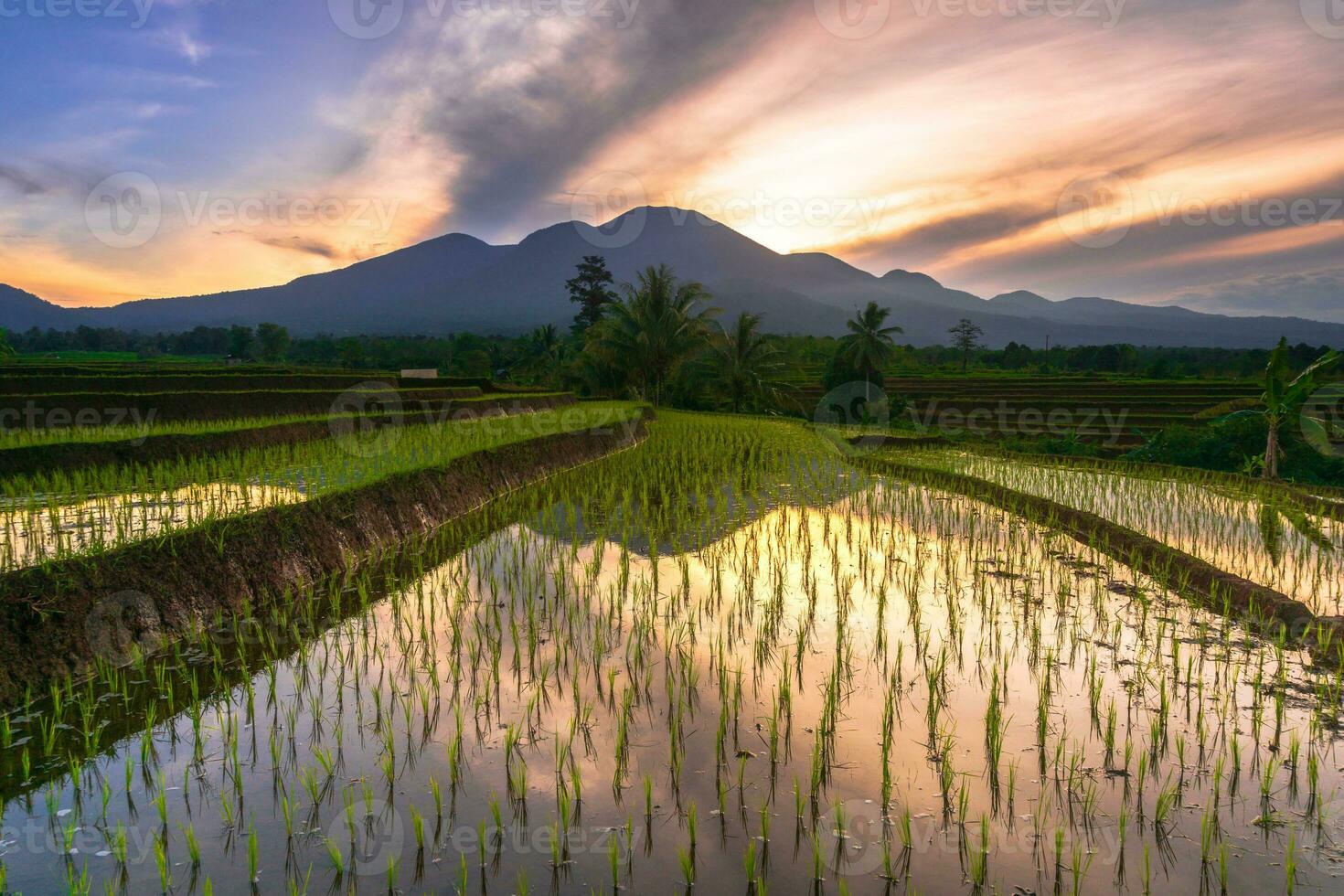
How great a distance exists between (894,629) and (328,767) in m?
2.99

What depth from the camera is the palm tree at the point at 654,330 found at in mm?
26359

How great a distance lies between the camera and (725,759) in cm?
271

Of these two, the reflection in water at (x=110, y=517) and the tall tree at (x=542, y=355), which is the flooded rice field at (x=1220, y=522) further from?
the tall tree at (x=542, y=355)

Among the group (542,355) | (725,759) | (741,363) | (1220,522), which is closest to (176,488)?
(725,759)

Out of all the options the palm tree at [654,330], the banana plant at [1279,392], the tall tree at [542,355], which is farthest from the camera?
the tall tree at [542,355]

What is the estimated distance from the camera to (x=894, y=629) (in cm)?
414

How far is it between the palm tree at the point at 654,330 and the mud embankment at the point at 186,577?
65.2 feet

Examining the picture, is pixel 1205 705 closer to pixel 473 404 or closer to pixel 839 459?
pixel 839 459

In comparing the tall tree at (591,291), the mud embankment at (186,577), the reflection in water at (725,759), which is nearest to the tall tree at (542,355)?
the tall tree at (591,291)

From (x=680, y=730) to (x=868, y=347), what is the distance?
94.2 feet

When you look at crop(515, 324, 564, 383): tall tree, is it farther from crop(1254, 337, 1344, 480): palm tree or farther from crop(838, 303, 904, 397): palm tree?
crop(1254, 337, 1344, 480): palm tree

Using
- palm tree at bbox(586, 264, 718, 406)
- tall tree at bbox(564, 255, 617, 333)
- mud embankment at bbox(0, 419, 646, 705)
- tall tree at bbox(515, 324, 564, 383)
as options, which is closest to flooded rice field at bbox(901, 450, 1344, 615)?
mud embankment at bbox(0, 419, 646, 705)

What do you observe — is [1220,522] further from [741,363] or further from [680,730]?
[741,363]

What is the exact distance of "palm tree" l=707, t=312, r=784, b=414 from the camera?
26.5 meters
